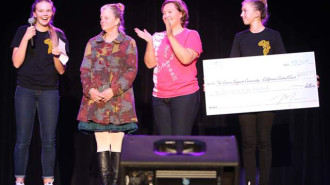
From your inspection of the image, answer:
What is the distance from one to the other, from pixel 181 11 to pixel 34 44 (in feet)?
3.72

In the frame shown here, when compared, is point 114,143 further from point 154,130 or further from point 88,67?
point 154,130

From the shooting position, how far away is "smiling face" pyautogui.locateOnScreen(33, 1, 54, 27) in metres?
3.42

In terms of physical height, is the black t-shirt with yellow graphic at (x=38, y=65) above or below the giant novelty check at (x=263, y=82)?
above

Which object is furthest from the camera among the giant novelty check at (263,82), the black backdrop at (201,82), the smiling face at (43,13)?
the black backdrop at (201,82)

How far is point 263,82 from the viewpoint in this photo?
3162mm

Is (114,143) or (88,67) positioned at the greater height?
(88,67)

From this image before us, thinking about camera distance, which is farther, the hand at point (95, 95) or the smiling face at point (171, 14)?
the smiling face at point (171, 14)

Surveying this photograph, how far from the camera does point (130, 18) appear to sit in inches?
174

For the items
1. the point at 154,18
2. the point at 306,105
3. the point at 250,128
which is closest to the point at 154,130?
the point at 154,18

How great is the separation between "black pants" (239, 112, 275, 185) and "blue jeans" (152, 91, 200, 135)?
384mm

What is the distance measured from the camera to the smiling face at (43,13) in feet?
11.2

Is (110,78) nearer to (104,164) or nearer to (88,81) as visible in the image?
(88,81)

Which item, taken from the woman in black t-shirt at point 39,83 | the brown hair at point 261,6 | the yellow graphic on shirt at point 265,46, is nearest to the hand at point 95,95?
the woman in black t-shirt at point 39,83

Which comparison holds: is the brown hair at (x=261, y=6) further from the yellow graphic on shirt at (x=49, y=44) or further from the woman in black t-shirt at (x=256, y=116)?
the yellow graphic on shirt at (x=49, y=44)
